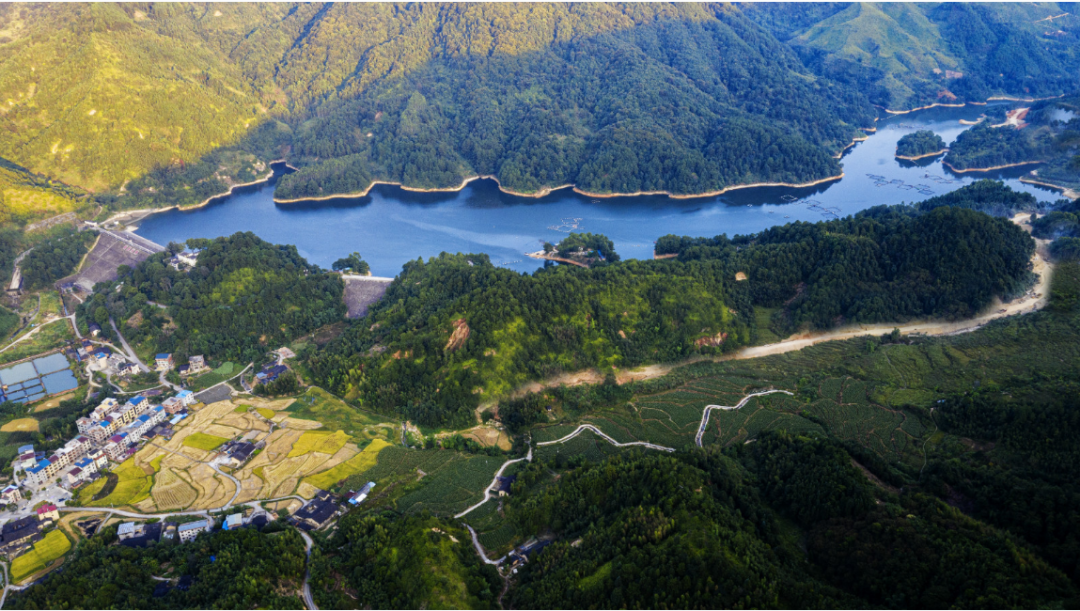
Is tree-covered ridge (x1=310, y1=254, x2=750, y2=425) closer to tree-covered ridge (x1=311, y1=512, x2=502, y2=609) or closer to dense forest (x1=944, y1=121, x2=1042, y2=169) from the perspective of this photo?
tree-covered ridge (x1=311, y1=512, x2=502, y2=609)

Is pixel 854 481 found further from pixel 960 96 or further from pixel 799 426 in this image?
pixel 960 96

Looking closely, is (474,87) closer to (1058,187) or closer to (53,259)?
(53,259)

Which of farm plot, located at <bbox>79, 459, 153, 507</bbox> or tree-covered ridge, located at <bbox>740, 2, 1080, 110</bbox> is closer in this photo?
farm plot, located at <bbox>79, 459, 153, 507</bbox>

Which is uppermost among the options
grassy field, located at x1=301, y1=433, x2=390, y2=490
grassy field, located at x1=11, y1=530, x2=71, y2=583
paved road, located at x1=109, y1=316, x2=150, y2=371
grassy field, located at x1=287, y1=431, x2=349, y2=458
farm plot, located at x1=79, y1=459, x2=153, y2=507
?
paved road, located at x1=109, y1=316, x2=150, y2=371

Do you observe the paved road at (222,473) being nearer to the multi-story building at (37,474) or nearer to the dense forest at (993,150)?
the multi-story building at (37,474)

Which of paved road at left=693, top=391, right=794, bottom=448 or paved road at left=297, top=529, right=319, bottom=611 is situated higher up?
paved road at left=693, top=391, right=794, bottom=448

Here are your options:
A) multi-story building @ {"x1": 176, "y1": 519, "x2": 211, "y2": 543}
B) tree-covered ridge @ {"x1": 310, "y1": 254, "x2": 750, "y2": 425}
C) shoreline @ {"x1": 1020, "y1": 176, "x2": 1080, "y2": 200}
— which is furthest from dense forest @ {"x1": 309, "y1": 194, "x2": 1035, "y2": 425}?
shoreline @ {"x1": 1020, "y1": 176, "x2": 1080, "y2": 200}

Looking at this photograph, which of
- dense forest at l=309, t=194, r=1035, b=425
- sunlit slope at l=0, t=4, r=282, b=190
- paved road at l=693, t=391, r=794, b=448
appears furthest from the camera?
sunlit slope at l=0, t=4, r=282, b=190

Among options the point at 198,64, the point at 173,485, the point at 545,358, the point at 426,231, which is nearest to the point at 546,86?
the point at 426,231
